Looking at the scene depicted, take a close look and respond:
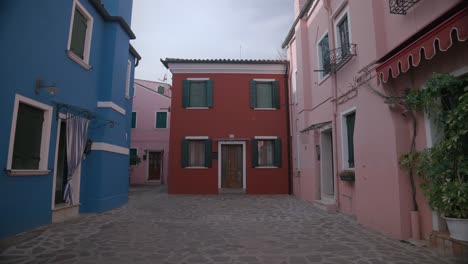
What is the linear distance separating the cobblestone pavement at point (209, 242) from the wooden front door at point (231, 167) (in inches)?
231

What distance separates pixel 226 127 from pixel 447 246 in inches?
405

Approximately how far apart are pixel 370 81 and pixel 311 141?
4534mm

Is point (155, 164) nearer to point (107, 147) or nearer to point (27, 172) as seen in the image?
point (107, 147)

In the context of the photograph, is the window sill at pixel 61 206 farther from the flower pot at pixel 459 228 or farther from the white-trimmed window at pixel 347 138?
the flower pot at pixel 459 228

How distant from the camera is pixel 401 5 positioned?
197 inches

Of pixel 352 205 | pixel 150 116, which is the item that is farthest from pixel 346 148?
pixel 150 116

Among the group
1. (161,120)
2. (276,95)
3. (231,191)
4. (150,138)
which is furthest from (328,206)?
(161,120)

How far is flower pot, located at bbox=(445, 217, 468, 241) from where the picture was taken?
3750 mm

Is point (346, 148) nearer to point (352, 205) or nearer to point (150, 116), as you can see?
point (352, 205)

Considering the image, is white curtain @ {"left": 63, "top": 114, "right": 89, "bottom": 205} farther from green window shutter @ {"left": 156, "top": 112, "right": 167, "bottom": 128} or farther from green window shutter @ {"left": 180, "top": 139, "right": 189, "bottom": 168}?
green window shutter @ {"left": 156, "top": 112, "right": 167, "bottom": 128}

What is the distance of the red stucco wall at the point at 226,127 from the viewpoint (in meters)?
13.4

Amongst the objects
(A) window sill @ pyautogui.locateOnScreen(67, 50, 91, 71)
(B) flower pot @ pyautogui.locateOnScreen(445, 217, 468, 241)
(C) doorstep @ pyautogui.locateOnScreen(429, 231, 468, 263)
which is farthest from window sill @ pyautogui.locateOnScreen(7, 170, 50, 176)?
(C) doorstep @ pyautogui.locateOnScreen(429, 231, 468, 263)

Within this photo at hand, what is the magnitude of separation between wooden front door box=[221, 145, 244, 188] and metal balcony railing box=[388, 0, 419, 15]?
942 centimetres

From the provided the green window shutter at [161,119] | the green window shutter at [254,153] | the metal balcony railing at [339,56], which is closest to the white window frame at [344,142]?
the metal balcony railing at [339,56]
